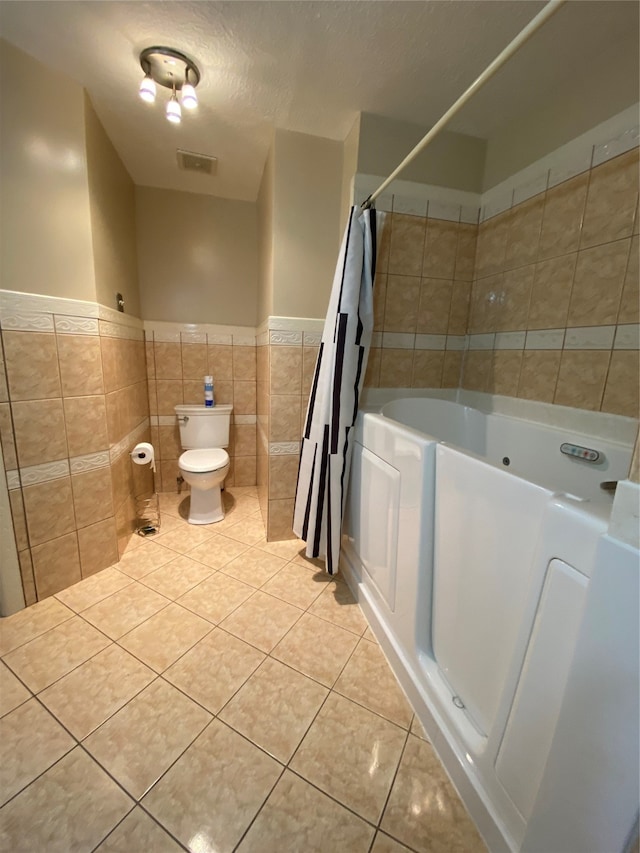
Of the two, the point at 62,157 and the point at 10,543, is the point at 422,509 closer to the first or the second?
the point at 10,543

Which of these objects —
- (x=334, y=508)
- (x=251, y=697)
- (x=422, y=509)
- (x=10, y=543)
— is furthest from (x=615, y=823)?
(x=10, y=543)

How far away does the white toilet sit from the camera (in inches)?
77.9

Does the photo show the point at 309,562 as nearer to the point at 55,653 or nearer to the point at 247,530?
the point at 247,530

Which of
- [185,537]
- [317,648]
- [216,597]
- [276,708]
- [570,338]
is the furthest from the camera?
[185,537]

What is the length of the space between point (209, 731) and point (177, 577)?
759mm

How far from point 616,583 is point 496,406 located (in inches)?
53.4

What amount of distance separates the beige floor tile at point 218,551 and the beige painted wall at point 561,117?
2.41 meters

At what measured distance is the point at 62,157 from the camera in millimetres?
1288

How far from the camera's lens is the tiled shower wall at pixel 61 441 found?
1266 mm

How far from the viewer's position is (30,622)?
4.32 feet

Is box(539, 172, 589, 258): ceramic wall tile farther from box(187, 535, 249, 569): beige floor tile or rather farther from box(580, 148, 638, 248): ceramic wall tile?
box(187, 535, 249, 569): beige floor tile

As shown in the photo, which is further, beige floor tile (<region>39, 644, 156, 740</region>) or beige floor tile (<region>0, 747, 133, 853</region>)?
beige floor tile (<region>39, 644, 156, 740</region>)

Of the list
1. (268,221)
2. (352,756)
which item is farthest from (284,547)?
(268,221)

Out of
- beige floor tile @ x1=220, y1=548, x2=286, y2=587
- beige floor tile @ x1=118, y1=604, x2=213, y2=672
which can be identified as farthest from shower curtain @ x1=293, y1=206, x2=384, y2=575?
beige floor tile @ x1=118, y1=604, x2=213, y2=672
